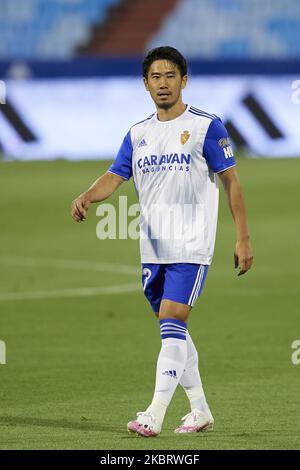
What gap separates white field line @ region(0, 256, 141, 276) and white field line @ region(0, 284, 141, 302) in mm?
1062

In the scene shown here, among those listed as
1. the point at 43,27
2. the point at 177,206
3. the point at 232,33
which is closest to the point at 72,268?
the point at 177,206

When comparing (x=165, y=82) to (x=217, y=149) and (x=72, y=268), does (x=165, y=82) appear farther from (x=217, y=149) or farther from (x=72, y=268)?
(x=72, y=268)

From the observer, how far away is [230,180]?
762 centimetres

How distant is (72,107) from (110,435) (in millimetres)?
22304

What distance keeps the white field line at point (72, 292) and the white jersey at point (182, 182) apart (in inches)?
259

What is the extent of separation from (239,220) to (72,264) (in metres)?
9.27

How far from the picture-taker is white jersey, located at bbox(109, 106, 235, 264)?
302 inches

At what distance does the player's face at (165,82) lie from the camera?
761 cm

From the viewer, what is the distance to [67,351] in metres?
11.0

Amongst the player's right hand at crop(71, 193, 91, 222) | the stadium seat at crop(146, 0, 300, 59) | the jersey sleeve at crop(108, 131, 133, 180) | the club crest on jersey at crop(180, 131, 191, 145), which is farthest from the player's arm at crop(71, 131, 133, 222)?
the stadium seat at crop(146, 0, 300, 59)

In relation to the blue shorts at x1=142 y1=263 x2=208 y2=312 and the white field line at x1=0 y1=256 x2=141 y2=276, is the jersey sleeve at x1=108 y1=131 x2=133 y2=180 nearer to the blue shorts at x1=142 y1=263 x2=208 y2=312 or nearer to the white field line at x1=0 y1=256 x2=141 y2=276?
the blue shorts at x1=142 y1=263 x2=208 y2=312

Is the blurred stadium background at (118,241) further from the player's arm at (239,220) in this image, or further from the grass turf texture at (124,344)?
the player's arm at (239,220)

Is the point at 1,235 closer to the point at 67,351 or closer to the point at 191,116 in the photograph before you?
the point at 67,351
